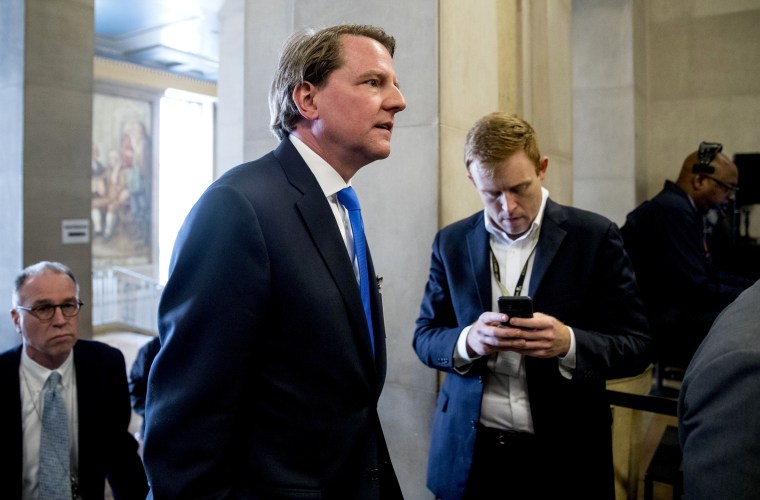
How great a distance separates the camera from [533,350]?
1.97 metres

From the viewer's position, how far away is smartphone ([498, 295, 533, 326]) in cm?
194

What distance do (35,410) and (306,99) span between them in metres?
2.25

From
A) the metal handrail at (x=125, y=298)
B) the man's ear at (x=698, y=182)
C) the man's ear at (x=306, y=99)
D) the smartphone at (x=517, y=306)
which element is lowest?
the metal handrail at (x=125, y=298)

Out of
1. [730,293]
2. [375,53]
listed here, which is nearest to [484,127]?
[375,53]

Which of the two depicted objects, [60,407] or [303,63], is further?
[60,407]

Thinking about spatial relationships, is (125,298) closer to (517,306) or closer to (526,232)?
(526,232)

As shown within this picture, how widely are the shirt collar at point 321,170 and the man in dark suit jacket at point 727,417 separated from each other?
1.06 meters

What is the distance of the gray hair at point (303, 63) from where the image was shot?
1.70 m

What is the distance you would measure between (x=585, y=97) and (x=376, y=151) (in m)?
5.92

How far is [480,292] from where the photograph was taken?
2.24m

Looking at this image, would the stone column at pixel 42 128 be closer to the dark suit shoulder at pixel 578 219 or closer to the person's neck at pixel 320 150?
the person's neck at pixel 320 150

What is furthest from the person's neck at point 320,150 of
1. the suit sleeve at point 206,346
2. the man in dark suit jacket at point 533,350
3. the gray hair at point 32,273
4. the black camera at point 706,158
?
the black camera at point 706,158

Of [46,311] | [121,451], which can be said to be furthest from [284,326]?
[46,311]

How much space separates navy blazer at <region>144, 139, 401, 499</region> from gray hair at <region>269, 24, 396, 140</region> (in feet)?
0.58
